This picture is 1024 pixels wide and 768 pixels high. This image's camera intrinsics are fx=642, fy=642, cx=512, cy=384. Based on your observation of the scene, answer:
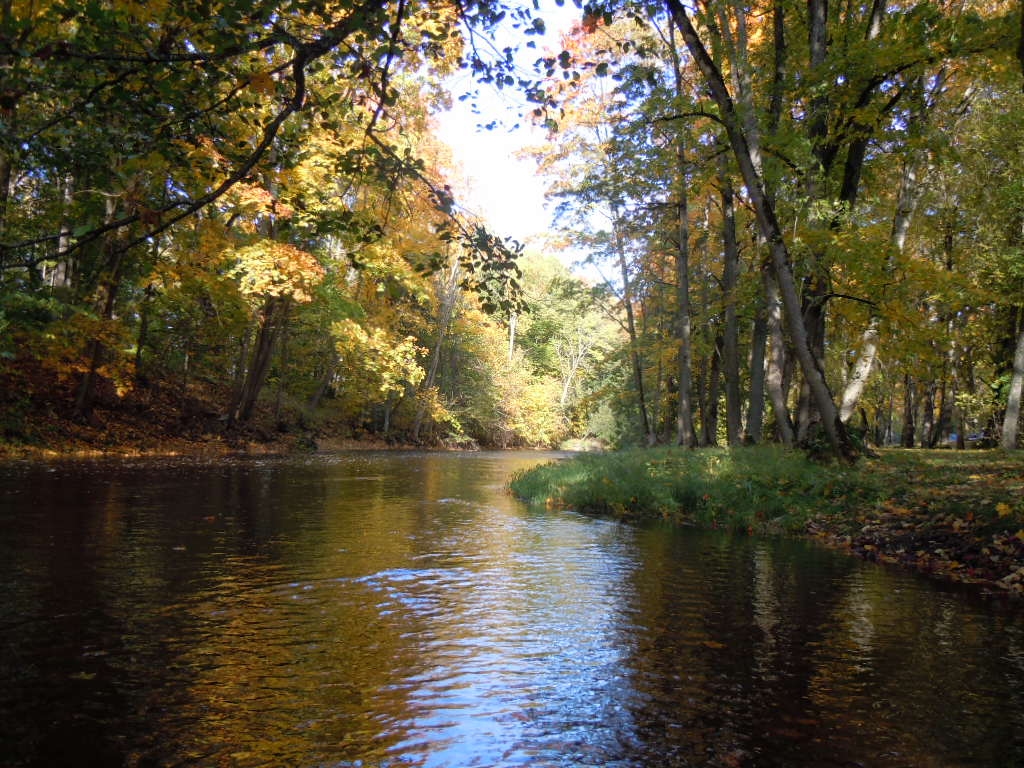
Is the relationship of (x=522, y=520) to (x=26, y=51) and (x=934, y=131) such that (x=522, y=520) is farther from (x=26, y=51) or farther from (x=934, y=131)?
(x=934, y=131)

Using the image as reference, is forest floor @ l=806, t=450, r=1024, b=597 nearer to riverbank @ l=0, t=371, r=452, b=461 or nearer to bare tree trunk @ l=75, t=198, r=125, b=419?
riverbank @ l=0, t=371, r=452, b=461

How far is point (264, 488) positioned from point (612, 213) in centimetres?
1629

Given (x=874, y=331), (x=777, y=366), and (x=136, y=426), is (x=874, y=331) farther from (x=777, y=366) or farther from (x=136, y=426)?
(x=136, y=426)

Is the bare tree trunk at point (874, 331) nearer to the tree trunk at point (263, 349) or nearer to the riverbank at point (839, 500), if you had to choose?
the riverbank at point (839, 500)

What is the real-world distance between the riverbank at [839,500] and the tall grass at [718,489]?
2cm

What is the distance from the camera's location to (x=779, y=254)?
434 inches

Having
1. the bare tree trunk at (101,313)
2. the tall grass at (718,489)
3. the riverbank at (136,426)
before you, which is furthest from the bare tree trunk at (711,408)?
the bare tree trunk at (101,313)

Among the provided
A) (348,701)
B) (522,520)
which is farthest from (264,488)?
(348,701)

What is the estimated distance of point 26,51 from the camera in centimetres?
380

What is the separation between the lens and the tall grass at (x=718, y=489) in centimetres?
1072

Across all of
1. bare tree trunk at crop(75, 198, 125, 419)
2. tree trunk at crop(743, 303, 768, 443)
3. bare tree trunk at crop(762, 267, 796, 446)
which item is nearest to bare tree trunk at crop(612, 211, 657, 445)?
tree trunk at crop(743, 303, 768, 443)

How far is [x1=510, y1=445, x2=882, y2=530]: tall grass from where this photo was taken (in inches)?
422

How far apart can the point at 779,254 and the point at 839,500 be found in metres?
4.23

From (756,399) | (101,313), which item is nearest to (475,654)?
(756,399)
